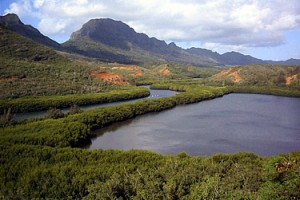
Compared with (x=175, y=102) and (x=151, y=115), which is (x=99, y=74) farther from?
(x=151, y=115)

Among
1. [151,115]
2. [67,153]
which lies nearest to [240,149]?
[67,153]

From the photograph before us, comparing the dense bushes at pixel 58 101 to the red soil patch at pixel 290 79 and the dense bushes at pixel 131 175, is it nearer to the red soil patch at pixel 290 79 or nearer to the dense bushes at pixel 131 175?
the dense bushes at pixel 131 175

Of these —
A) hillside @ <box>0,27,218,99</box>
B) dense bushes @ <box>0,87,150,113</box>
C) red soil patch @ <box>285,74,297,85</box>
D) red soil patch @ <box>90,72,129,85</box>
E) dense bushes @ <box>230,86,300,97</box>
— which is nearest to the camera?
dense bushes @ <box>0,87,150,113</box>

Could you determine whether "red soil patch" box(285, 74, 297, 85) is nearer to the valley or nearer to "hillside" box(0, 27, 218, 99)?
the valley

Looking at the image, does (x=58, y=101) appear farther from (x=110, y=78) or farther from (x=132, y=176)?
(x=132, y=176)

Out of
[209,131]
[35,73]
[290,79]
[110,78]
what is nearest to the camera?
[209,131]

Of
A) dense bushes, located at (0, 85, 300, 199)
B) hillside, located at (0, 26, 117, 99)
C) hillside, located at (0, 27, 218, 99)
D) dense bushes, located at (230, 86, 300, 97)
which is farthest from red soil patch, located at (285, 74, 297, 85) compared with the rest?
dense bushes, located at (0, 85, 300, 199)

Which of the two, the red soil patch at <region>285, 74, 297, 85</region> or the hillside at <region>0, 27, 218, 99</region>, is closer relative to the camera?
the hillside at <region>0, 27, 218, 99</region>

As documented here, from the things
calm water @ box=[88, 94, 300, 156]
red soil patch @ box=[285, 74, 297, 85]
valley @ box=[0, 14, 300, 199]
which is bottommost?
calm water @ box=[88, 94, 300, 156]

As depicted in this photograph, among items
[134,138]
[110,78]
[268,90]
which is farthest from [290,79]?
[134,138]
